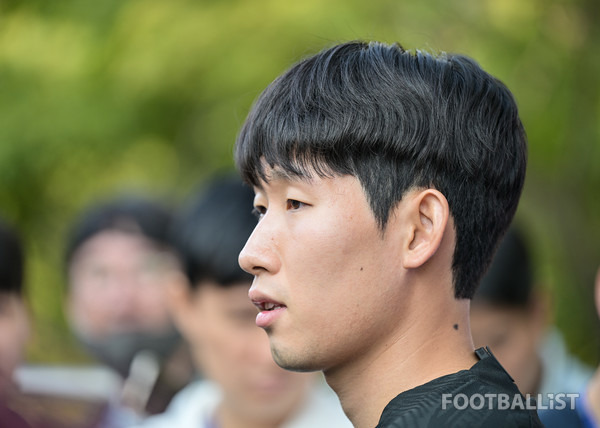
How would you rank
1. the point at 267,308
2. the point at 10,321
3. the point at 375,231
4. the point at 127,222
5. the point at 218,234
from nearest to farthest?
the point at 375,231 < the point at 267,308 < the point at 218,234 < the point at 10,321 < the point at 127,222

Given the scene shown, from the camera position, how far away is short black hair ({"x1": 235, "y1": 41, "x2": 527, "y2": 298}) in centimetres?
204

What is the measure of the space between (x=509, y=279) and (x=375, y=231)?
3.09 metres

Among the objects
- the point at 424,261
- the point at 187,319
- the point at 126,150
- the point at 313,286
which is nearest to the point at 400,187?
the point at 424,261

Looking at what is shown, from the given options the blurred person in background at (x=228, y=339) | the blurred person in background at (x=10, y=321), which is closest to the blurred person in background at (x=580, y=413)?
the blurred person in background at (x=228, y=339)

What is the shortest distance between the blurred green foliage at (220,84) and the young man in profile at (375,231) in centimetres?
462

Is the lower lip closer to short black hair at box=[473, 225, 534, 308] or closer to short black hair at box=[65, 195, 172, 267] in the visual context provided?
short black hair at box=[473, 225, 534, 308]

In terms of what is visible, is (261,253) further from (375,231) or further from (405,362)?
(405,362)

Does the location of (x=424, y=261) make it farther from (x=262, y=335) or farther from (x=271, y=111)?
(x=262, y=335)

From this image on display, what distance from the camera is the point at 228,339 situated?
406 centimetres

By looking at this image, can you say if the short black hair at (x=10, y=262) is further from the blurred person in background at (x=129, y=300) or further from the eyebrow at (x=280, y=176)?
the eyebrow at (x=280, y=176)

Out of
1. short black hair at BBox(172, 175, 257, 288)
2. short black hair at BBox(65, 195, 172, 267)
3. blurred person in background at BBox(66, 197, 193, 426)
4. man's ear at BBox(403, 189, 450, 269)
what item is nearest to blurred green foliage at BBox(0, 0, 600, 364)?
short black hair at BBox(65, 195, 172, 267)

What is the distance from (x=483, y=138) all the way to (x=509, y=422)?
0.70 meters

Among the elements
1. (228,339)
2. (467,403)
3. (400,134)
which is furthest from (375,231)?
(228,339)

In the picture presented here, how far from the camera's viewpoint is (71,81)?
7941 mm
